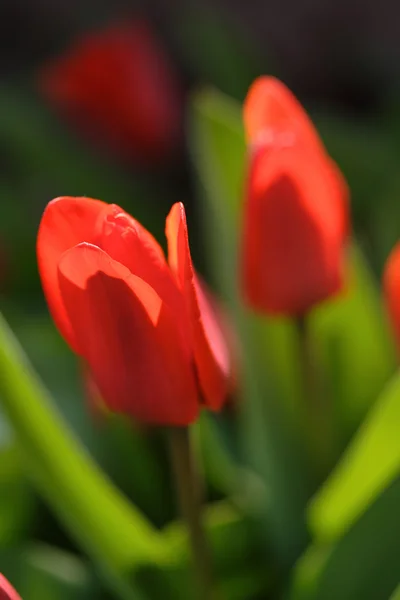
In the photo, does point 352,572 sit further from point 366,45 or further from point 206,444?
point 366,45

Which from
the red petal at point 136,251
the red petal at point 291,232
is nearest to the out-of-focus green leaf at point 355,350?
the red petal at point 291,232

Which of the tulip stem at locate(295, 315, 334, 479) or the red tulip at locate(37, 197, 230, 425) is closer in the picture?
the red tulip at locate(37, 197, 230, 425)

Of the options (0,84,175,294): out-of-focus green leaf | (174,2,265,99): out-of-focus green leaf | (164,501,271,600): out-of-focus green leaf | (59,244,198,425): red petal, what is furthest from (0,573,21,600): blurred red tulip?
(174,2,265,99): out-of-focus green leaf

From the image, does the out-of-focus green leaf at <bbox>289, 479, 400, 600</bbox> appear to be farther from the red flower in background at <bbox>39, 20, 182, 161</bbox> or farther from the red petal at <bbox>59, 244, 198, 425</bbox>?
the red flower in background at <bbox>39, 20, 182, 161</bbox>

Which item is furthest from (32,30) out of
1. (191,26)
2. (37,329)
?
(37,329)

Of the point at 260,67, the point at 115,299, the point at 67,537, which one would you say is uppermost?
the point at 115,299

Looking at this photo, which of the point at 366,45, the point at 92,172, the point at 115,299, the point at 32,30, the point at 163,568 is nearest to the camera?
the point at 115,299

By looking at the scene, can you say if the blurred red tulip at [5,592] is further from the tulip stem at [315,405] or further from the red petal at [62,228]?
the tulip stem at [315,405]
